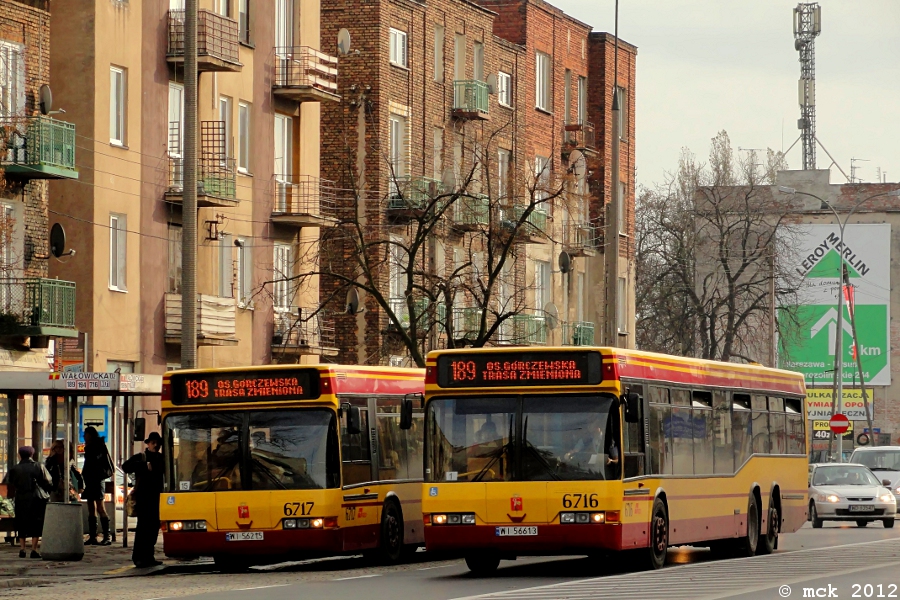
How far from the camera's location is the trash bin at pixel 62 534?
25656 millimetres

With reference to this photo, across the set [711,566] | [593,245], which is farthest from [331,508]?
[593,245]

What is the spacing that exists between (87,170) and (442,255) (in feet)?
56.2

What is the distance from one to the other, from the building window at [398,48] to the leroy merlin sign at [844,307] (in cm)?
3762

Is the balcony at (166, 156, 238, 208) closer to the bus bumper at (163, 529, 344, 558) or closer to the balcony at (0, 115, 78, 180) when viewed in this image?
the balcony at (0, 115, 78, 180)

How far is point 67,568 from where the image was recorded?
80.2 ft

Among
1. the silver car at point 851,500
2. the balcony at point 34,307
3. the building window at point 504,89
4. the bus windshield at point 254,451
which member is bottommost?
the silver car at point 851,500

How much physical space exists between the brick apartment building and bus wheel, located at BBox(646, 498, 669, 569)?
1864 cm

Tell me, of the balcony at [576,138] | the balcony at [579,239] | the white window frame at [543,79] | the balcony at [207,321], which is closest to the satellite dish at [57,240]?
the balcony at [207,321]

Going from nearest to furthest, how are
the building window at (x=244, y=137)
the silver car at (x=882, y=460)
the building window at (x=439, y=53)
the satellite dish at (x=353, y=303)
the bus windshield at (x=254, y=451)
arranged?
the bus windshield at (x=254, y=451), the building window at (x=244, y=137), the silver car at (x=882, y=460), the satellite dish at (x=353, y=303), the building window at (x=439, y=53)

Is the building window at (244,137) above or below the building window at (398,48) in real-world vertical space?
below

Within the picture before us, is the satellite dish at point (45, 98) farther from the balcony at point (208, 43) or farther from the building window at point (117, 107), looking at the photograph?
the balcony at point (208, 43)

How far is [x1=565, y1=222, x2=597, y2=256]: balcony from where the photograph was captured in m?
62.3

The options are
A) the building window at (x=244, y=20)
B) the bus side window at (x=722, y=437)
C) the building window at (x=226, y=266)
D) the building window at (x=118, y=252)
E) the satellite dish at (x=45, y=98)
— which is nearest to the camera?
the bus side window at (x=722, y=437)

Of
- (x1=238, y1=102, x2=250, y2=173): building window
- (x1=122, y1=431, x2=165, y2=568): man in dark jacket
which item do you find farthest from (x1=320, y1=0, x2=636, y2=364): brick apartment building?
(x1=122, y1=431, x2=165, y2=568): man in dark jacket
